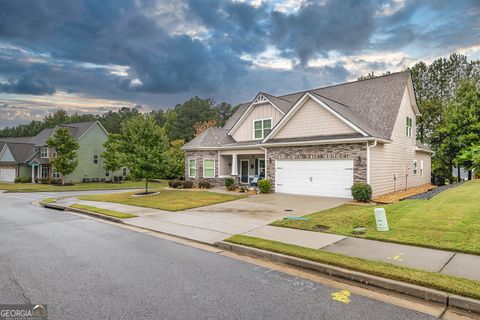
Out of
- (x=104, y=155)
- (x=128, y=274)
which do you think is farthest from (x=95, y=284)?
(x=104, y=155)

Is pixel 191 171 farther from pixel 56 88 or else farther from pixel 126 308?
pixel 126 308

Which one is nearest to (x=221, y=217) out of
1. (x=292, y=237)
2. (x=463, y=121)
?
(x=292, y=237)

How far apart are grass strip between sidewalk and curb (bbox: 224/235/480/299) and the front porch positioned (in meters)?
16.7

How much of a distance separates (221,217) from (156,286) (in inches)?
259

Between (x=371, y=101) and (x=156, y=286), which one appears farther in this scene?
(x=371, y=101)

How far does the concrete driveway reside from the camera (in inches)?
356

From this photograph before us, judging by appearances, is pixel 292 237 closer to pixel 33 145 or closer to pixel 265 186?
pixel 265 186

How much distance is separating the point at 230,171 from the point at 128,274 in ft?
65.6

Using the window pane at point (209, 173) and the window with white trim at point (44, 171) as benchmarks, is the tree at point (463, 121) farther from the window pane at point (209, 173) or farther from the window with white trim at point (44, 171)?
the window with white trim at point (44, 171)

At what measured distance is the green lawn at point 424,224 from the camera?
7102 mm

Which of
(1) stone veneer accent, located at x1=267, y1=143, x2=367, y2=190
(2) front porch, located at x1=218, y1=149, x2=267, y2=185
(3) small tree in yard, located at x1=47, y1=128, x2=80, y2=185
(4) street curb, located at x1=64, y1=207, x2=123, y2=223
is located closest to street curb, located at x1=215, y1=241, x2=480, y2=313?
(4) street curb, located at x1=64, y1=207, x2=123, y2=223

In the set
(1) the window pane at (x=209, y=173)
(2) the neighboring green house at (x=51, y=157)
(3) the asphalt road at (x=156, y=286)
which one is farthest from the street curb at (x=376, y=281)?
(2) the neighboring green house at (x=51, y=157)

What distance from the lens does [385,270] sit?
17.3ft

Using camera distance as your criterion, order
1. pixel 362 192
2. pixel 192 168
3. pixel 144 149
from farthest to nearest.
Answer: pixel 192 168, pixel 144 149, pixel 362 192
